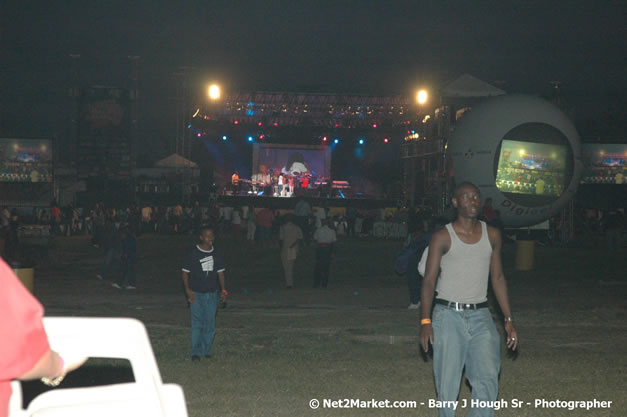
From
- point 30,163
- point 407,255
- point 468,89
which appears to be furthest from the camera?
point 30,163

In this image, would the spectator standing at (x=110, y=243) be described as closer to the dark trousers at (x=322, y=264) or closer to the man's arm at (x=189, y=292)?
the dark trousers at (x=322, y=264)

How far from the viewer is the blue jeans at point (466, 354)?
5.28 meters

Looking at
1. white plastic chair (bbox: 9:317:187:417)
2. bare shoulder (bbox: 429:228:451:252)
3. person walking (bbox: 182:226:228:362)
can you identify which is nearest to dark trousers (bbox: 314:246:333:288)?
person walking (bbox: 182:226:228:362)

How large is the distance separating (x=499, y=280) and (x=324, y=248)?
39.6ft

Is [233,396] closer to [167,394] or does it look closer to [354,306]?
[167,394]

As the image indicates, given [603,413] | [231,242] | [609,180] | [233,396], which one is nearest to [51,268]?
[231,242]

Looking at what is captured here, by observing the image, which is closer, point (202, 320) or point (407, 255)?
point (202, 320)

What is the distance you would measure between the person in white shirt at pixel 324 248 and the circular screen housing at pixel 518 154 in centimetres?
513

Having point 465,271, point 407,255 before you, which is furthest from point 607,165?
point 465,271

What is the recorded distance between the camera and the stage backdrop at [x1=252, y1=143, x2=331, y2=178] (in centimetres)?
5044

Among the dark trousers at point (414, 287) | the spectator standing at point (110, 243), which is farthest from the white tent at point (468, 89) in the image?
the dark trousers at point (414, 287)

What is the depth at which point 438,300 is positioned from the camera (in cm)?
554

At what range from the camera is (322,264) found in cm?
1775

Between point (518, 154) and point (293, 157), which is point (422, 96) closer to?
point (293, 157)
